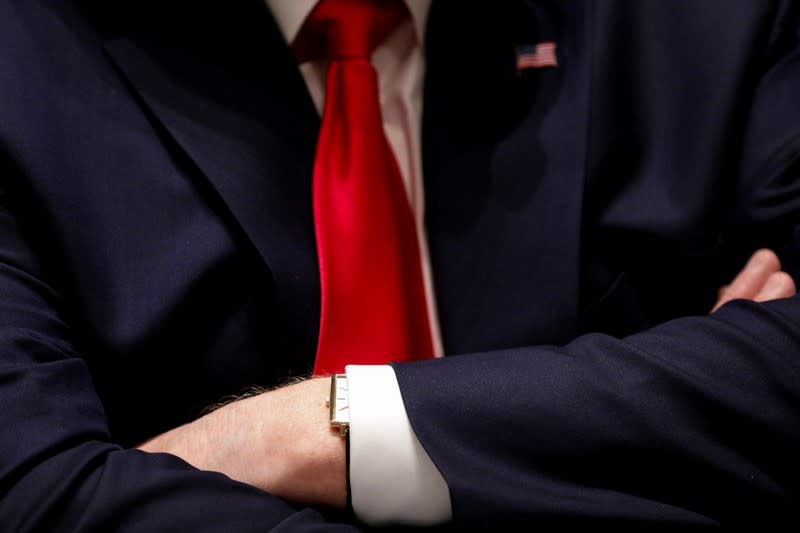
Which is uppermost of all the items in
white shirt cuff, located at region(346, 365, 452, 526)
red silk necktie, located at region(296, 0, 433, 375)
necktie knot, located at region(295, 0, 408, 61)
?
necktie knot, located at region(295, 0, 408, 61)

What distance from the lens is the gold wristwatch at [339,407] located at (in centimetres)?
58

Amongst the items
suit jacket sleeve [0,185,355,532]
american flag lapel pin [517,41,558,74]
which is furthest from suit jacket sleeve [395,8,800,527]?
american flag lapel pin [517,41,558,74]

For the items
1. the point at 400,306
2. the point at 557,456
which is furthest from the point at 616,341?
the point at 400,306

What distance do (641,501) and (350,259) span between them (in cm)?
33

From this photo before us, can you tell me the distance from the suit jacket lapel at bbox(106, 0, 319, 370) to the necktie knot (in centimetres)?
5

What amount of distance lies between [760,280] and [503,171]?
0.92 ft

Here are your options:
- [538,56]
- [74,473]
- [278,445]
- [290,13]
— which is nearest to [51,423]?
[74,473]

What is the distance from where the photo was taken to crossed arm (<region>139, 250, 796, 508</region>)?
0.58 meters

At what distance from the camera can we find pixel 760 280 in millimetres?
776

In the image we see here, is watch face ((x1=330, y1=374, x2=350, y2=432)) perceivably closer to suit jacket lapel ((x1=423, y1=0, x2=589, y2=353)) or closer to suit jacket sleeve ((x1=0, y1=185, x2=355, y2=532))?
suit jacket sleeve ((x1=0, y1=185, x2=355, y2=532))

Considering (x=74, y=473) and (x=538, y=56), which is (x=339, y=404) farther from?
(x=538, y=56)

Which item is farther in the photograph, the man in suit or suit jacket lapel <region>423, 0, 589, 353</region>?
suit jacket lapel <region>423, 0, 589, 353</region>

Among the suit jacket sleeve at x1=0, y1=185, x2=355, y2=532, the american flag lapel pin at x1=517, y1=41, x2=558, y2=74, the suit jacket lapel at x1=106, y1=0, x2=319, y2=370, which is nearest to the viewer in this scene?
the suit jacket sleeve at x1=0, y1=185, x2=355, y2=532

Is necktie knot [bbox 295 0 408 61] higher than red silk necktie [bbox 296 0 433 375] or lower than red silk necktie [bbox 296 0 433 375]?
higher
